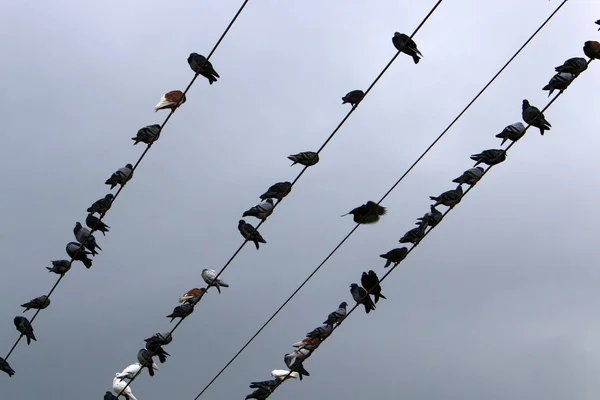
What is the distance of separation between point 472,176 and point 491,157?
519mm

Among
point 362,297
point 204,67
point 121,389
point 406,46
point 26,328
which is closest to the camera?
point 406,46

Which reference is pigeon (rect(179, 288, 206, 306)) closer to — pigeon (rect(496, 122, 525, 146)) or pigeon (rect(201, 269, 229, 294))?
pigeon (rect(201, 269, 229, 294))

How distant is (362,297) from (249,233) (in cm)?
183

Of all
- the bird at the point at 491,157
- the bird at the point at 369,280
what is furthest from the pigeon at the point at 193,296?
the bird at the point at 491,157

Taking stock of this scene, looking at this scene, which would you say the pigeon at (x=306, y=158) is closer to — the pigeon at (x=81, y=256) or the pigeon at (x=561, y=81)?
the pigeon at (x=561, y=81)

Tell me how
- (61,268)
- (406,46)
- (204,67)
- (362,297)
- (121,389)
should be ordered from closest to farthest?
(406,46) < (204,67) < (362,297) < (61,268) < (121,389)

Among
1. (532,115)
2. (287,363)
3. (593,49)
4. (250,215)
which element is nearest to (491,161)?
(532,115)

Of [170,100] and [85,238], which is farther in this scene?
[85,238]

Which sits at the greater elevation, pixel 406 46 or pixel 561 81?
pixel 406 46

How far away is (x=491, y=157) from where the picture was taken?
16969 mm

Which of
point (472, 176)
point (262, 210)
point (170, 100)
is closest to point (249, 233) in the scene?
point (262, 210)

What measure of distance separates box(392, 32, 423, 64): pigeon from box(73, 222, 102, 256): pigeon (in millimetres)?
5638

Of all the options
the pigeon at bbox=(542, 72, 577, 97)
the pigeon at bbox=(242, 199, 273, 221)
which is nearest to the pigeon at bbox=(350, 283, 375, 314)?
the pigeon at bbox=(242, 199, 273, 221)

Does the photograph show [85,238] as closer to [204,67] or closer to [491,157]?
[204,67]
